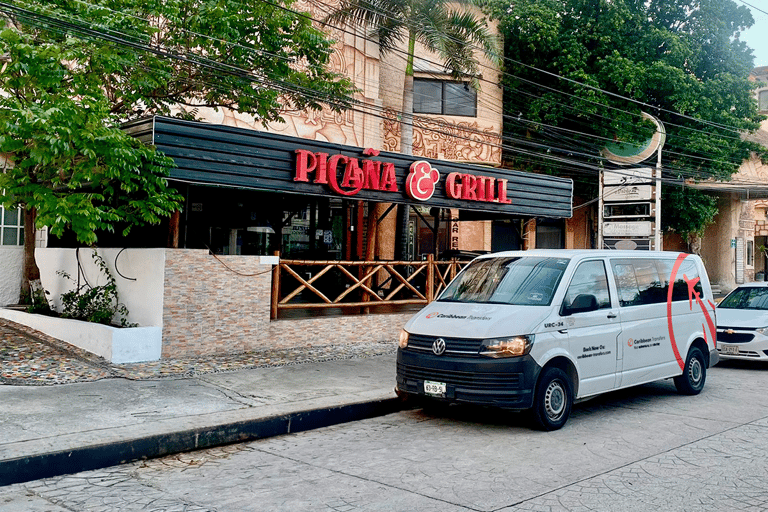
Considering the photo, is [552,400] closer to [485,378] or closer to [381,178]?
[485,378]

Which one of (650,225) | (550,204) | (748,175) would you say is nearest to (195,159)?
(550,204)

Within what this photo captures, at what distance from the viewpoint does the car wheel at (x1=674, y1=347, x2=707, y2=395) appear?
990 centimetres

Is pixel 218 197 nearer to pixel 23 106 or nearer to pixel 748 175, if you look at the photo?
pixel 23 106

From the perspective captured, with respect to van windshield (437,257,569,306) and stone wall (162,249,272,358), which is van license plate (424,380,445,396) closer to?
van windshield (437,257,569,306)

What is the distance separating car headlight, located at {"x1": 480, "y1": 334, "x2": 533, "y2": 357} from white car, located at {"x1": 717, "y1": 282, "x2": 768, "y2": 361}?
6929mm

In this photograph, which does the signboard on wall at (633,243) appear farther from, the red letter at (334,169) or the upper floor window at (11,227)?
the upper floor window at (11,227)

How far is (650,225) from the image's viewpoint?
23.1 metres

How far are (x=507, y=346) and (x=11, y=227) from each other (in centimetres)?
1342

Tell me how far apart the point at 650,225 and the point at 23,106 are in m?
19.3

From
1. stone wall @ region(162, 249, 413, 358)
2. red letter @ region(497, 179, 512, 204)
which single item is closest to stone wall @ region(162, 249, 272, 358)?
stone wall @ region(162, 249, 413, 358)

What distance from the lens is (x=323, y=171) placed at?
12.5 meters

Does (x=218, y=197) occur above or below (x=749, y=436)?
above

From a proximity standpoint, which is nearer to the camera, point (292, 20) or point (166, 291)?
point (166, 291)

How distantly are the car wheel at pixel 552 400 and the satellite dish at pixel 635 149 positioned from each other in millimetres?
18525
